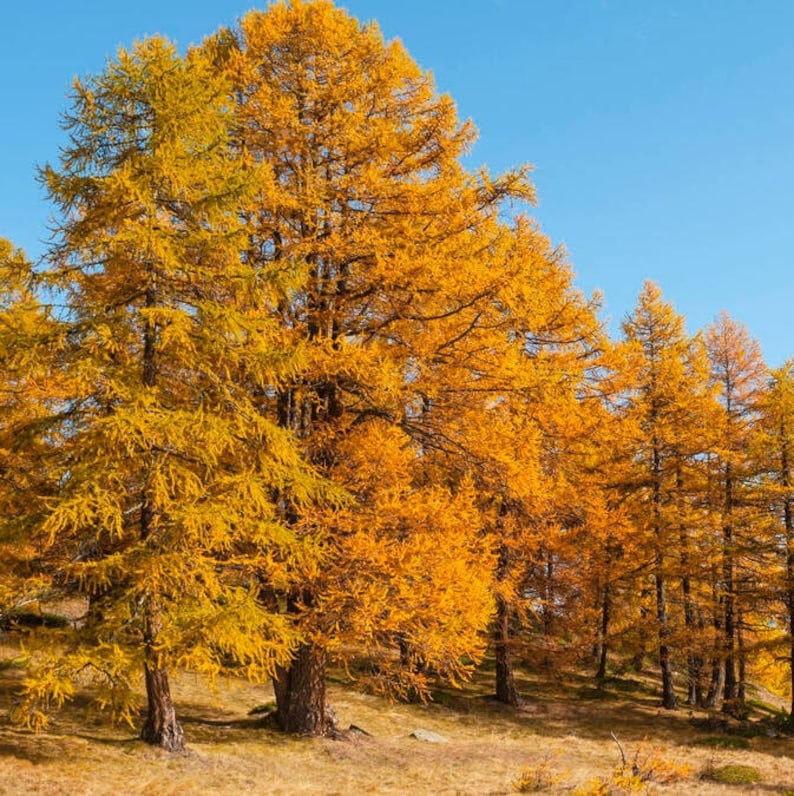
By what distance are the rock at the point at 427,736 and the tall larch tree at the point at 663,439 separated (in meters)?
8.18

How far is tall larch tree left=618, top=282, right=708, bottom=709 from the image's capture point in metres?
20.7

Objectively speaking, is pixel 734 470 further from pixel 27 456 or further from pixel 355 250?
pixel 27 456

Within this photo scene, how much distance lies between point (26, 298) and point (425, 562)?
13787 mm

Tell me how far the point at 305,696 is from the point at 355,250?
7637 millimetres

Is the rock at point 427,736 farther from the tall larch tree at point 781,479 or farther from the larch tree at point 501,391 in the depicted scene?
the tall larch tree at point 781,479

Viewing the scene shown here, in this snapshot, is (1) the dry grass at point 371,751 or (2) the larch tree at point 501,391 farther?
(2) the larch tree at point 501,391

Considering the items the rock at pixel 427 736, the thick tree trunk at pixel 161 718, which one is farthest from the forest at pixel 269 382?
the rock at pixel 427 736

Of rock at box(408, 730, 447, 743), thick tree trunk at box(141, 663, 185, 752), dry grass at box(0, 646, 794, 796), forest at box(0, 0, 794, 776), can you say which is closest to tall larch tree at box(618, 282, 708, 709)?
dry grass at box(0, 646, 794, 796)

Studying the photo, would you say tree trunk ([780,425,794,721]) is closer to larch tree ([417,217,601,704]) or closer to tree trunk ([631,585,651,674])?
tree trunk ([631,585,651,674])

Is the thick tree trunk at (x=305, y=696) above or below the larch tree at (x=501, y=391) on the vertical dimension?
below

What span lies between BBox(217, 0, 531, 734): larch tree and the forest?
0.05 meters

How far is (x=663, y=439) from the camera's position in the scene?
21.4 meters

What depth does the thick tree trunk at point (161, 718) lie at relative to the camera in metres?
10.2

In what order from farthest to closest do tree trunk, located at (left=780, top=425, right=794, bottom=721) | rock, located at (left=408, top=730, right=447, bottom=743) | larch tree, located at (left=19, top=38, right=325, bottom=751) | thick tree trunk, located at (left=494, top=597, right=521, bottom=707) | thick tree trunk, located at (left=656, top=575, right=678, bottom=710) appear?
thick tree trunk, located at (left=656, top=575, right=678, bottom=710)
thick tree trunk, located at (left=494, top=597, right=521, bottom=707)
tree trunk, located at (left=780, top=425, right=794, bottom=721)
rock, located at (left=408, top=730, right=447, bottom=743)
larch tree, located at (left=19, top=38, right=325, bottom=751)
